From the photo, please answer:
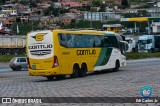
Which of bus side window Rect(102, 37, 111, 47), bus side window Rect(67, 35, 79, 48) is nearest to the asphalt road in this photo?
bus side window Rect(67, 35, 79, 48)

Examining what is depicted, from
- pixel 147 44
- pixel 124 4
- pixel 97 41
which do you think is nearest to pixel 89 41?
pixel 97 41

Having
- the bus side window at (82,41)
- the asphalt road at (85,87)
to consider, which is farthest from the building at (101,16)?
the asphalt road at (85,87)

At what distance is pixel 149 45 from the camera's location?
7725cm

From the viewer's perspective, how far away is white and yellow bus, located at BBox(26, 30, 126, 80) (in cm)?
2797

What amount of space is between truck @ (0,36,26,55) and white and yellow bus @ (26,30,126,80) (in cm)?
5648

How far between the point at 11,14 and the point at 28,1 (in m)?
39.5

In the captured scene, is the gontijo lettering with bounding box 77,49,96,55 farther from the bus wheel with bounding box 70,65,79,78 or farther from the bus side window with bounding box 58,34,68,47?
the bus side window with bounding box 58,34,68,47

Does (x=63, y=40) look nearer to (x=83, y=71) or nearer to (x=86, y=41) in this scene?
(x=83, y=71)

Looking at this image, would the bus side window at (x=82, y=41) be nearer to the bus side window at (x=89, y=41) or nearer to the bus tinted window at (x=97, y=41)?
the bus side window at (x=89, y=41)

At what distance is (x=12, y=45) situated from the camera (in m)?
90.1

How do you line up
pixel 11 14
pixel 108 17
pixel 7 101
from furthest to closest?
pixel 11 14 → pixel 108 17 → pixel 7 101

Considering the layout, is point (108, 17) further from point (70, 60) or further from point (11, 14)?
point (70, 60)

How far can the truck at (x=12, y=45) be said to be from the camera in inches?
3519

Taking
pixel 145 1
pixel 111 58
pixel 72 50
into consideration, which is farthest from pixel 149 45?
pixel 145 1
